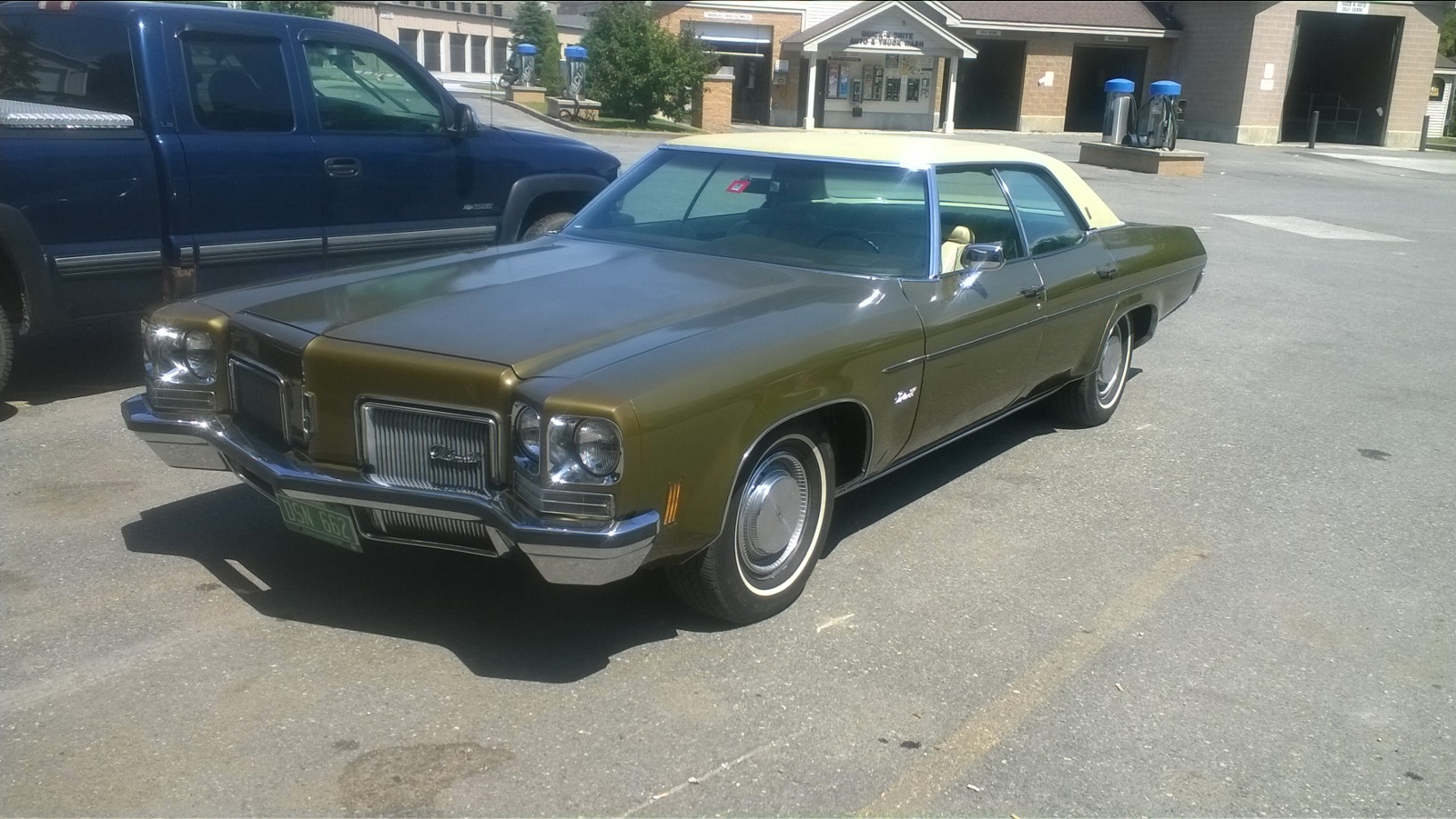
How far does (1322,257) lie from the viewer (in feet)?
43.6

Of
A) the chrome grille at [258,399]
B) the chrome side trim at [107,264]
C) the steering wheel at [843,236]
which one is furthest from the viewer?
the chrome side trim at [107,264]

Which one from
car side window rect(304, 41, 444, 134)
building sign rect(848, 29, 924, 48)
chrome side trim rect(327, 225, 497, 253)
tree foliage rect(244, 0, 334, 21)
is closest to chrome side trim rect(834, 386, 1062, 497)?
chrome side trim rect(327, 225, 497, 253)

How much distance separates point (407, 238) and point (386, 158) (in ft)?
1.50

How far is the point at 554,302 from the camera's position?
13.6 feet

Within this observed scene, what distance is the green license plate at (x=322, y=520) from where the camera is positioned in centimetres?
369

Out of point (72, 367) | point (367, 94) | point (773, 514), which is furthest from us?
point (367, 94)

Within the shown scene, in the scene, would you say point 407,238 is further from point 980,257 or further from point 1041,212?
point 980,257

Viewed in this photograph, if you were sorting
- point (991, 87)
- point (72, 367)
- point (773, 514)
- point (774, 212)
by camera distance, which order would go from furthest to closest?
point (991, 87) < point (72, 367) < point (774, 212) < point (773, 514)

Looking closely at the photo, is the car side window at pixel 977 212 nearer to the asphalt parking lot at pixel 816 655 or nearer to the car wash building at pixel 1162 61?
the asphalt parking lot at pixel 816 655

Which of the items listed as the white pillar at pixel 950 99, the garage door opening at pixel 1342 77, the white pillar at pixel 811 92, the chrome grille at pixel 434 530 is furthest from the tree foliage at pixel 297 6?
the chrome grille at pixel 434 530

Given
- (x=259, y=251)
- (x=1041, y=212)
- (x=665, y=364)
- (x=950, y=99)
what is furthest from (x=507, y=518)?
(x=950, y=99)

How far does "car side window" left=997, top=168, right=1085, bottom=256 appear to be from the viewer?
222 inches

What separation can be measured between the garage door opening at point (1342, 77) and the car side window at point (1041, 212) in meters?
35.7

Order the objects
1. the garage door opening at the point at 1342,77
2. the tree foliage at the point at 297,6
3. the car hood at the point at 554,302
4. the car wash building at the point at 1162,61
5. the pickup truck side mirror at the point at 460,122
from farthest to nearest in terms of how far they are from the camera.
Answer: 1. the tree foliage at the point at 297,6
2. the garage door opening at the point at 1342,77
3. the car wash building at the point at 1162,61
4. the pickup truck side mirror at the point at 460,122
5. the car hood at the point at 554,302
